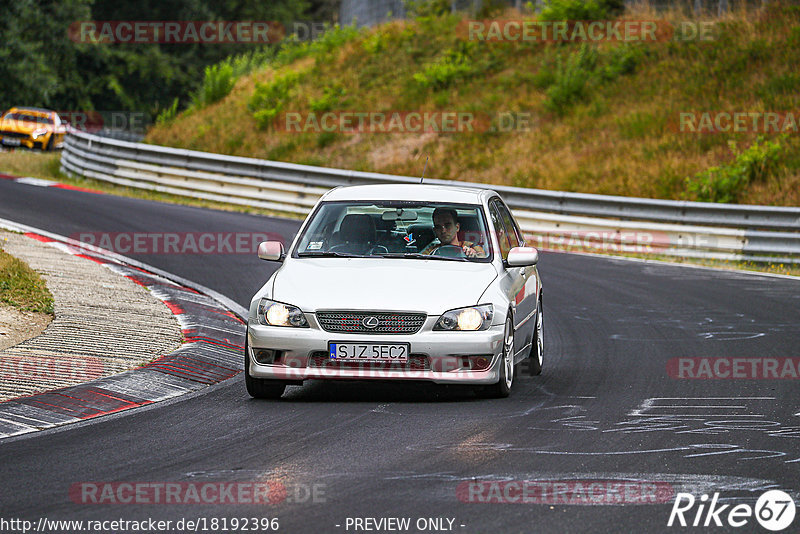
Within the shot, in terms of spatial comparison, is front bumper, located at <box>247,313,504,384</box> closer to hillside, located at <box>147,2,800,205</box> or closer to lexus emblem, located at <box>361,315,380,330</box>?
lexus emblem, located at <box>361,315,380,330</box>

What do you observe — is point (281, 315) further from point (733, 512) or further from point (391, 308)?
point (733, 512)

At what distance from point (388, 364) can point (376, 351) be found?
0.13m

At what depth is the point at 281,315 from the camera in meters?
8.83

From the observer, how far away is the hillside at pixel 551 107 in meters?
26.0

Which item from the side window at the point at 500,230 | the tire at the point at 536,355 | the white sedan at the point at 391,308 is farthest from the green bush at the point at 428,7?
the white sedan at the point at 391,308

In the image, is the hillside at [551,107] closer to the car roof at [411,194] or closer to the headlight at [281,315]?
the car roof at [411,194]

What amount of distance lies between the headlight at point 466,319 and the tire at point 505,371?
208mm

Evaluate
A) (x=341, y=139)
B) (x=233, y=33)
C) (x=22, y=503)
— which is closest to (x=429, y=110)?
(x=341, y=139)

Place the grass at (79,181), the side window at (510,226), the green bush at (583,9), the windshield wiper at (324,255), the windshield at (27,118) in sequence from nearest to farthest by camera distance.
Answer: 1. the windshield wiper at (324,255)
2. the side window at (510,226)
3. the grass at (79,181)
4. the green bush at (583,9)
5. the windshield at (27,118)

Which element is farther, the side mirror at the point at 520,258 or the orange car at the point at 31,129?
the orange car at the point at 31,129

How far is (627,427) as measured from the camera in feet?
26.3

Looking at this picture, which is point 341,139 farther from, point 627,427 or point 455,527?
point 455,527

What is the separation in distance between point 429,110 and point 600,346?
21.6 metres

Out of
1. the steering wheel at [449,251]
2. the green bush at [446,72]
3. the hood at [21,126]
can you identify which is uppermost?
the green bush at [446,72]
